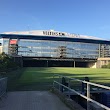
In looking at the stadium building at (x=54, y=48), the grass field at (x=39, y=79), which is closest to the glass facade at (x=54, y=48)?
the stadium building at (x=54, y=48)

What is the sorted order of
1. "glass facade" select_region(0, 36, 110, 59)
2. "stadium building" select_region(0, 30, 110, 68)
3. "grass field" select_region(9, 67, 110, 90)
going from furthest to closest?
"glass facade" select_region(0, 36, 110, 59)
"stadium building" select_region(0, 30, 110, 68)
"grass field" select_region(9, 67, 110, 90)

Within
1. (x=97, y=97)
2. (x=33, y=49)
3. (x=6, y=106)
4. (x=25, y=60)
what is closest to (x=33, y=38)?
(x=33, y=49)

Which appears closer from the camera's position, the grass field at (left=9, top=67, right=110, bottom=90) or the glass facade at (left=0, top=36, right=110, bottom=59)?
the grass field at (left=9, top=67, right=110, bottom=90)

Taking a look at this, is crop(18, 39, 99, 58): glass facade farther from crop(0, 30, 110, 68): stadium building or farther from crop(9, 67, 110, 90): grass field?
crop(9, 67, 110, 90): grass field

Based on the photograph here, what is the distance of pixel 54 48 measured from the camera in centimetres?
14925

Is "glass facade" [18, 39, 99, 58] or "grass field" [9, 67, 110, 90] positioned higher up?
"glass facade" [18, 39, 99, 58]

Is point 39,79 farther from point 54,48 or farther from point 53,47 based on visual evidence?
point 54,48

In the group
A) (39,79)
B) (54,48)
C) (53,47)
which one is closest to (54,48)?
(54,48)

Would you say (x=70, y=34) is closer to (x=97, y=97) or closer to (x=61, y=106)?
(x=97, y=97)

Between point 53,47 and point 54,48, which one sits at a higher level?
point 53,47

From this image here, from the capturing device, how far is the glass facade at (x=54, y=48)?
143 meters

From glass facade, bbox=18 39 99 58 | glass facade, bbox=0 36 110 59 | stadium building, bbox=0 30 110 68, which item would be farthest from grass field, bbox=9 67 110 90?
glass facade, bbox=18 39 99 58

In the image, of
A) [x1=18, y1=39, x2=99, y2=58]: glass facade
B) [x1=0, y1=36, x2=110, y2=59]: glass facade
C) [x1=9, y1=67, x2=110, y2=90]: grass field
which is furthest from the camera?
[x1=18, y1=39, x2=99, y2=58]: glass facade

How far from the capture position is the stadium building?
132500mm
